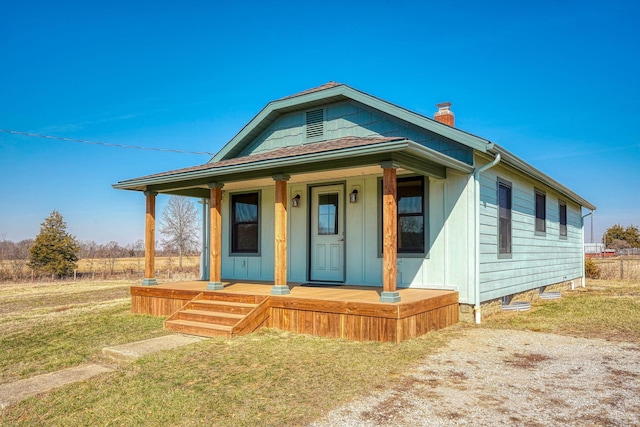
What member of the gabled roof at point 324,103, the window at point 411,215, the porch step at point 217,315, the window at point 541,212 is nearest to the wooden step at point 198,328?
the porch step at point 217,315

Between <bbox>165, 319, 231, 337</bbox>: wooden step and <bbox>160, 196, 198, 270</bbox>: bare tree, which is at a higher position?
<bbox>160, 196, 198, 270</bbox>: bare tree

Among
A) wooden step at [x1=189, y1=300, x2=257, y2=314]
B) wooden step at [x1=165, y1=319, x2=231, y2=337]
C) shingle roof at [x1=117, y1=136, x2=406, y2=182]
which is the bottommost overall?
wooden step at [x1=165, y1=319, x2=231, y2=337]

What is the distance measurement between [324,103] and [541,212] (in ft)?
21.6

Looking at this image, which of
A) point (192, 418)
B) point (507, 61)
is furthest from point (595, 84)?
point (192, 418)

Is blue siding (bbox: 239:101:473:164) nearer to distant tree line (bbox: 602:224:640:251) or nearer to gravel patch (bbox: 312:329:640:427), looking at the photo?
gravel patch (bbox: 312:329:640:427)

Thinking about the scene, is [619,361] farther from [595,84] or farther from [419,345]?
[595,84]

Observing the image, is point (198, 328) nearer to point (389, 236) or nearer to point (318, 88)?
point (389, 236)

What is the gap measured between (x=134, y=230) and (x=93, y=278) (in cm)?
3257

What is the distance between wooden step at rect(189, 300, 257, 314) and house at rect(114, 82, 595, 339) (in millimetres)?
434

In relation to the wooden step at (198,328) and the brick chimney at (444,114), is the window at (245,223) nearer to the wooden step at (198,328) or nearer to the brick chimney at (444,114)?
the wooden step at (198,328)

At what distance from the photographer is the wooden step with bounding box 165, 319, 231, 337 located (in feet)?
23.0

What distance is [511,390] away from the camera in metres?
4.26

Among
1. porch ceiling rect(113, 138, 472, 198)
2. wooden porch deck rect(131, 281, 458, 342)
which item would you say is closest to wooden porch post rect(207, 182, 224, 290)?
wooden porch deck rect(131, 281, 458, 342)

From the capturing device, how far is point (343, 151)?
23.1 feet
